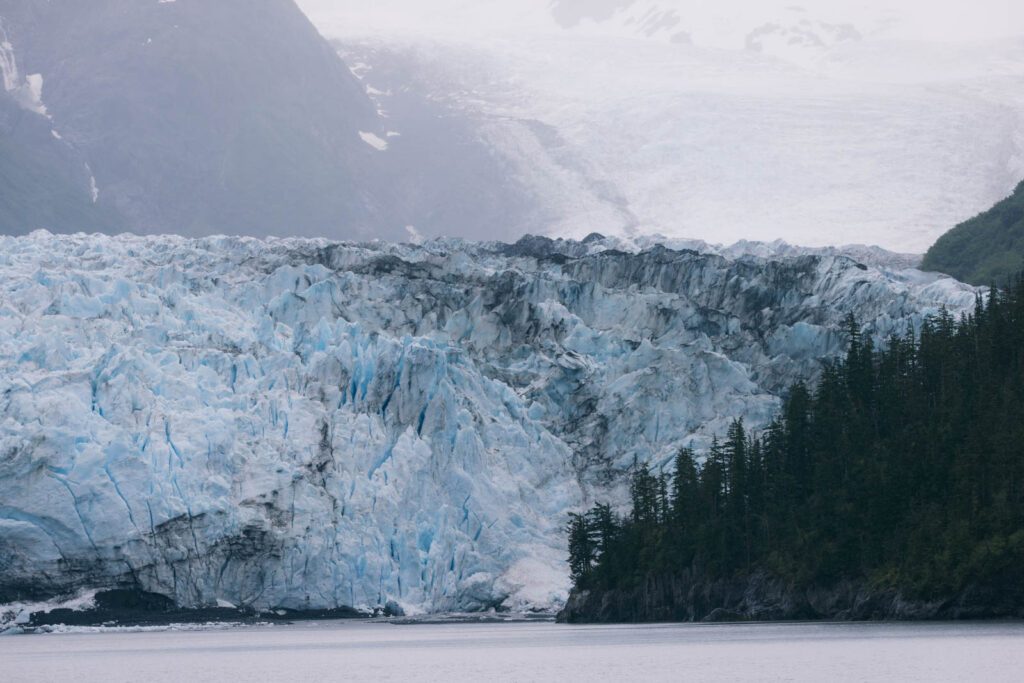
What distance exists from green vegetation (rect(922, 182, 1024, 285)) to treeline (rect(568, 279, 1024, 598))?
22.7m

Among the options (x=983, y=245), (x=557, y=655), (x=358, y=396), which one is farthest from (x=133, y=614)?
(x=983, y=245)

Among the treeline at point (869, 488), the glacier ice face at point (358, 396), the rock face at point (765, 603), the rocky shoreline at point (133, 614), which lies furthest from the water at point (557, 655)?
the glacier ice face at point (358, 396)

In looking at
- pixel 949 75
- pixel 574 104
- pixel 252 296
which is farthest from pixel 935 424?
pixel 949 75

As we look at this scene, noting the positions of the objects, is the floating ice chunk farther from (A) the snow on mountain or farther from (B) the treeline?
(B) the treeline

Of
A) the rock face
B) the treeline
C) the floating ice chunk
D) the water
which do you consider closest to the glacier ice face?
the water

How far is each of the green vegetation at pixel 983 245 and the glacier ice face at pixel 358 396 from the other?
6350mm

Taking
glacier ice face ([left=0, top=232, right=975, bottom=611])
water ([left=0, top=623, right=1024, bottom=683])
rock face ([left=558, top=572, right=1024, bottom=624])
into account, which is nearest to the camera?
water ([left=0, top=623, right=1024, bottom=683])

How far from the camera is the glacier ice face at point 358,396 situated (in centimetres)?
6712

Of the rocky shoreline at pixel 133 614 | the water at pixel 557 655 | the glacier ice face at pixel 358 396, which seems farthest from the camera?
the glacier ice face at pixel 358 396

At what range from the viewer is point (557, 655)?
162 ft

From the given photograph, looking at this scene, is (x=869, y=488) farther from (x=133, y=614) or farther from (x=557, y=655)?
(x=133, y=614)

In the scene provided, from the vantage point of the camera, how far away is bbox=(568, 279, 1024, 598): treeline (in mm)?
54500

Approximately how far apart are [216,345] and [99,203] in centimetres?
5498

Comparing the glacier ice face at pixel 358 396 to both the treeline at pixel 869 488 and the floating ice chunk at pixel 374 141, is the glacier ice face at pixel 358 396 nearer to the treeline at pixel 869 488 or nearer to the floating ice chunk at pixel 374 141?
the treeline at pixel 869 488
